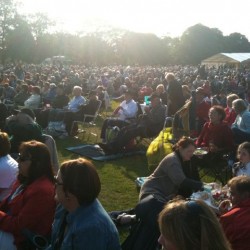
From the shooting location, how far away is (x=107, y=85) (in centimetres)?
2259

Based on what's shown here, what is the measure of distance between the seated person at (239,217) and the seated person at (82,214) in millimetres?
1030

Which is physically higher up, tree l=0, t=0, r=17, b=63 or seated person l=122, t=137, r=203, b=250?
tree l=0, t=0, r=17, b=63

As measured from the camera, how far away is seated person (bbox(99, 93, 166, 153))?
9.28m

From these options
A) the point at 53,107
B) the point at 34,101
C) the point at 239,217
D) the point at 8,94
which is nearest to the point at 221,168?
the point at 239,217

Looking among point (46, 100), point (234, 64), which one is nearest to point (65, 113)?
point (46, 100)

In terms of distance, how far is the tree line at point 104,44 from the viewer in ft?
149

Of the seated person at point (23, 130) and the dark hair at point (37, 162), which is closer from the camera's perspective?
the dark hair at point (37, 162)

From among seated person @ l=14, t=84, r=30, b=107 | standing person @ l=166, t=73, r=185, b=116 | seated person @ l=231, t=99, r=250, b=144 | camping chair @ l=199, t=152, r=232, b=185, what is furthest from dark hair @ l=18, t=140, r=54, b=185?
seated person @ l=14, t=84, r=30, b=107

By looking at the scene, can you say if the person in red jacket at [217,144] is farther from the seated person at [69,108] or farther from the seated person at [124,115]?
the seated person at [69,108]

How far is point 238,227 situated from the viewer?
130 inches

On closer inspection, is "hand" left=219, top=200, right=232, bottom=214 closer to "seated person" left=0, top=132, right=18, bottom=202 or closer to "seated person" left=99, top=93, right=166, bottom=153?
"seated person" left=0, top=132, right=18, bottom=202

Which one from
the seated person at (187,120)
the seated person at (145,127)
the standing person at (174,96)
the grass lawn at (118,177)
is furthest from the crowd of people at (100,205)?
the standing person at (174,96)

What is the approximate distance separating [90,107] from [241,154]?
264 inches

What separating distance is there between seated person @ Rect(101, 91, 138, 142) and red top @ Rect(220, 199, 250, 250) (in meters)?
7.11
